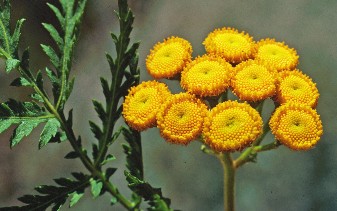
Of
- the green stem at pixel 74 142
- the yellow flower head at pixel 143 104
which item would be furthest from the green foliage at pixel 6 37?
the yellow flower head at pixel 143 104

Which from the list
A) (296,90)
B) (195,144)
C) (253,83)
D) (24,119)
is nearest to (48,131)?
(24,119)

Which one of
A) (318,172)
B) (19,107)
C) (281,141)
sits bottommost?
(318,172)

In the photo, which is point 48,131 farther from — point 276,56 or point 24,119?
point 276,56

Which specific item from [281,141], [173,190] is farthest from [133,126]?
[173,190]

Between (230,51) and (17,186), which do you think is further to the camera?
(17,186)

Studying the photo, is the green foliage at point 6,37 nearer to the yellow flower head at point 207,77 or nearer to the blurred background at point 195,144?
the yellow flower head at point 207,77

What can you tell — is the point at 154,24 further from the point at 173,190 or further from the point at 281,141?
the point at 281,141
